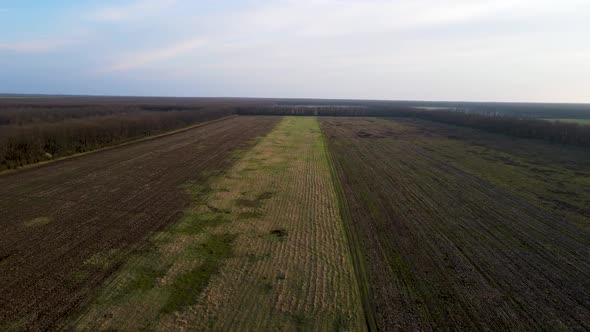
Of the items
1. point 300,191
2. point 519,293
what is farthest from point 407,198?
point 519,293

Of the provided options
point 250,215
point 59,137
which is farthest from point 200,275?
point 59,137

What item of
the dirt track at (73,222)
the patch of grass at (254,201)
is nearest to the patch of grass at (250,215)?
the patch of grass at (254,201)

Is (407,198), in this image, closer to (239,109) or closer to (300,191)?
(300,191)

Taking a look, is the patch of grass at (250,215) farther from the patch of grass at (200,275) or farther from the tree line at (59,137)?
the tree line at (59,137)

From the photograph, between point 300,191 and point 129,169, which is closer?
point 300,191

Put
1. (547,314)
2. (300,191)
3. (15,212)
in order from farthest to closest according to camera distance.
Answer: (300,191) → (15,212) → (547,314)

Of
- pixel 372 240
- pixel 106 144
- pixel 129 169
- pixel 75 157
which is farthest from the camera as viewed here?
pixel 106 144

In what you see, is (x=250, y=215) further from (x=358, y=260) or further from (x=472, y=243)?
(x=472, y=243)
